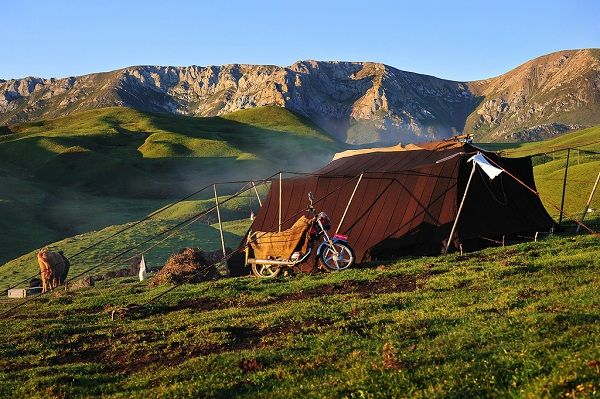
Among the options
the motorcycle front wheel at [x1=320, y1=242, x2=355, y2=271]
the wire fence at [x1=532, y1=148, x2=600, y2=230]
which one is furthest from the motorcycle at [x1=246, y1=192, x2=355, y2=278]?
the wire fence at [x1=532, y1=148, x2=600, y2=230]

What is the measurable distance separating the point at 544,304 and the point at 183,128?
171390 millimetres

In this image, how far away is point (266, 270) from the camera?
22.0 metres

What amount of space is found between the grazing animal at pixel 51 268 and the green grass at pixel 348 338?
29.9 feet

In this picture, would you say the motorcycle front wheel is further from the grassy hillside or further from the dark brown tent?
the grassy hillside

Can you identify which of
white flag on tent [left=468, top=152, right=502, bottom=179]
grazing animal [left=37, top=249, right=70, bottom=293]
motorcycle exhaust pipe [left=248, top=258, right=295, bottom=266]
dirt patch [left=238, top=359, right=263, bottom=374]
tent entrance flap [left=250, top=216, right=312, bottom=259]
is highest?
white flag on tent [left=468, top=152, right=502, bottom=179]

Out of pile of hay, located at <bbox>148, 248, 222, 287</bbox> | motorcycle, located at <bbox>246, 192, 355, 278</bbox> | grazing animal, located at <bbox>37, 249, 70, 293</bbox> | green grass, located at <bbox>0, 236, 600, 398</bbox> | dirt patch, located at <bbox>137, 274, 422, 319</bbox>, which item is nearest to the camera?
green grass, located at <bbox>0, 236, 600, 398</bbox>

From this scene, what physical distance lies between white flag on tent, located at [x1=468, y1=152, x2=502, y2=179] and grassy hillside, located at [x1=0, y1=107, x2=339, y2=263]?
44.9m

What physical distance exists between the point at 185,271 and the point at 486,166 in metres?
12.5

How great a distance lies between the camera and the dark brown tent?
869 inches

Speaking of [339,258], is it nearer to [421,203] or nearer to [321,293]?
[321,293]

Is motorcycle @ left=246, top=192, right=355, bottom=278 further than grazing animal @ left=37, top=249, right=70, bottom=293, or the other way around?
grazing animal @ left=37, top=249, right=70, bottom=293

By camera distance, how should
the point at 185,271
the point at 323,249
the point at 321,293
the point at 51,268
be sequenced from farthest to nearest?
the point at 51,268 < the point at 185,271 < the point at 323,249 < the point at 321,293

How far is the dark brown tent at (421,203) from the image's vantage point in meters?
22.1

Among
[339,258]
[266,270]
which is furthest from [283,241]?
[339,258]
